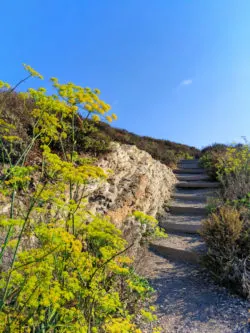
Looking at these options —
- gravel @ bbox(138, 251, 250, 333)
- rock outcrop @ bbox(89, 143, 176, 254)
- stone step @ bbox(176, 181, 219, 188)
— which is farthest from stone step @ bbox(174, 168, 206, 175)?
gravel @ bbox(138, 251, 250, 333)

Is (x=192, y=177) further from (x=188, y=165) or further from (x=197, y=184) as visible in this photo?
(x=188, y=165)

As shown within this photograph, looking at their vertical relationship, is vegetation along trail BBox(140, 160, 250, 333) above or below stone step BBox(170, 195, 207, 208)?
below

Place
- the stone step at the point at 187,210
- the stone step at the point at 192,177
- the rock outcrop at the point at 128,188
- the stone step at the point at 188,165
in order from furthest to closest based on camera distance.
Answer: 1. the stone step at the point at 188,165
2. the stone step at the point at 192,177
3. the stone step at the point at 187,210
4. the rock outcrop at the point at 128,188

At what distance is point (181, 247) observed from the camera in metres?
4.21

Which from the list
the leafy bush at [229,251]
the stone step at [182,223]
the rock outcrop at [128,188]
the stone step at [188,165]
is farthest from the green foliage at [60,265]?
the stone step at [188,165]

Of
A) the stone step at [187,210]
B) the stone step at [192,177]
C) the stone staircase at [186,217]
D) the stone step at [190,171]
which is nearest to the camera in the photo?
the stone staircase at [186,217]

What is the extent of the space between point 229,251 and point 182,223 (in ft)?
6.19

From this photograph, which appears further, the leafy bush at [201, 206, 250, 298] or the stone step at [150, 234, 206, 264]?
the stone step at [150, 234, 206, 264]

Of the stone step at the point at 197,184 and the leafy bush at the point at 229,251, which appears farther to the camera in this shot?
the stone step at the point at 197,184

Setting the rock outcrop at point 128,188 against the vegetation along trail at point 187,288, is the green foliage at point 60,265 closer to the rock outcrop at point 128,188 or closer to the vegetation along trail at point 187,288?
the vegetation along trail at point 187,288

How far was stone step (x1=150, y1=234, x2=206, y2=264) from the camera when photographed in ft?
12.9

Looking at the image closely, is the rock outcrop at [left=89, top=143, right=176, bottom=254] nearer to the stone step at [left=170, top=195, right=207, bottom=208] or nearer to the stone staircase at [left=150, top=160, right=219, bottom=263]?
the stone step at [left=170, top=195, right=207, bottom=208]

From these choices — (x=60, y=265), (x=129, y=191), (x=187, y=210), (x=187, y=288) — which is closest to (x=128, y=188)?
(x=129, y=191)

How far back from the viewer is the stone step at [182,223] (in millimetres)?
4829
